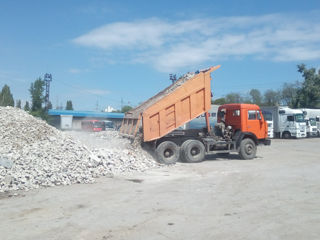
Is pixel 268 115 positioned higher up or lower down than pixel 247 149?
higher up

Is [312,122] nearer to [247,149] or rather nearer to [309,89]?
[309,89]

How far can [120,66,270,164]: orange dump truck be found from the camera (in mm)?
12070

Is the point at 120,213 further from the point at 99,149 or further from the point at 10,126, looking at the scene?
the point at 10,126

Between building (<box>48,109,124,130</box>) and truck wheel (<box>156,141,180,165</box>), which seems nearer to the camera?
truck wheel (<box>156,141,180,165</box>)

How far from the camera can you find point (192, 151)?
1288 cm

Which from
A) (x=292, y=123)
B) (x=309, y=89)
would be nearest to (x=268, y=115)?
(x=292, y=123)

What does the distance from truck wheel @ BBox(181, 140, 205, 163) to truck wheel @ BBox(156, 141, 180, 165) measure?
0.31m

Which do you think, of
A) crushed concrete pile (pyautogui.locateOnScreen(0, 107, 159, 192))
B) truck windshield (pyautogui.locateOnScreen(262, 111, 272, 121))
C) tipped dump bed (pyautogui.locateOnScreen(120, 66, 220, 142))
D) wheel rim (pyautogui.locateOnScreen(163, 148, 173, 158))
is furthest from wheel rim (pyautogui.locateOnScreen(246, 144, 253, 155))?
truck windshield (pyautogui.locateOnScreen(262, 111, 272, 121))

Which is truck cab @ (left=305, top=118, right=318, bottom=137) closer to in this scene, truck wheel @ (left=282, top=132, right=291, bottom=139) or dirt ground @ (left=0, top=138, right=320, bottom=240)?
truck wheel @ (left=282, top=132, right=291, bottom=139)

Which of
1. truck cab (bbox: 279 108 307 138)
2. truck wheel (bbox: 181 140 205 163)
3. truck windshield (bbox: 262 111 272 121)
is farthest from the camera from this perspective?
truck windshield (bbox: 262 111 272 121)

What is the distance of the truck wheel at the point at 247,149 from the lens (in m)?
13.9

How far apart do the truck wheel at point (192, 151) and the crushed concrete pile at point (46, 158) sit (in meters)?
1.50

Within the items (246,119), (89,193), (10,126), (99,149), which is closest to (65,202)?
(89,193)

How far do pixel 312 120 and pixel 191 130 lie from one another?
2066 centimetres
